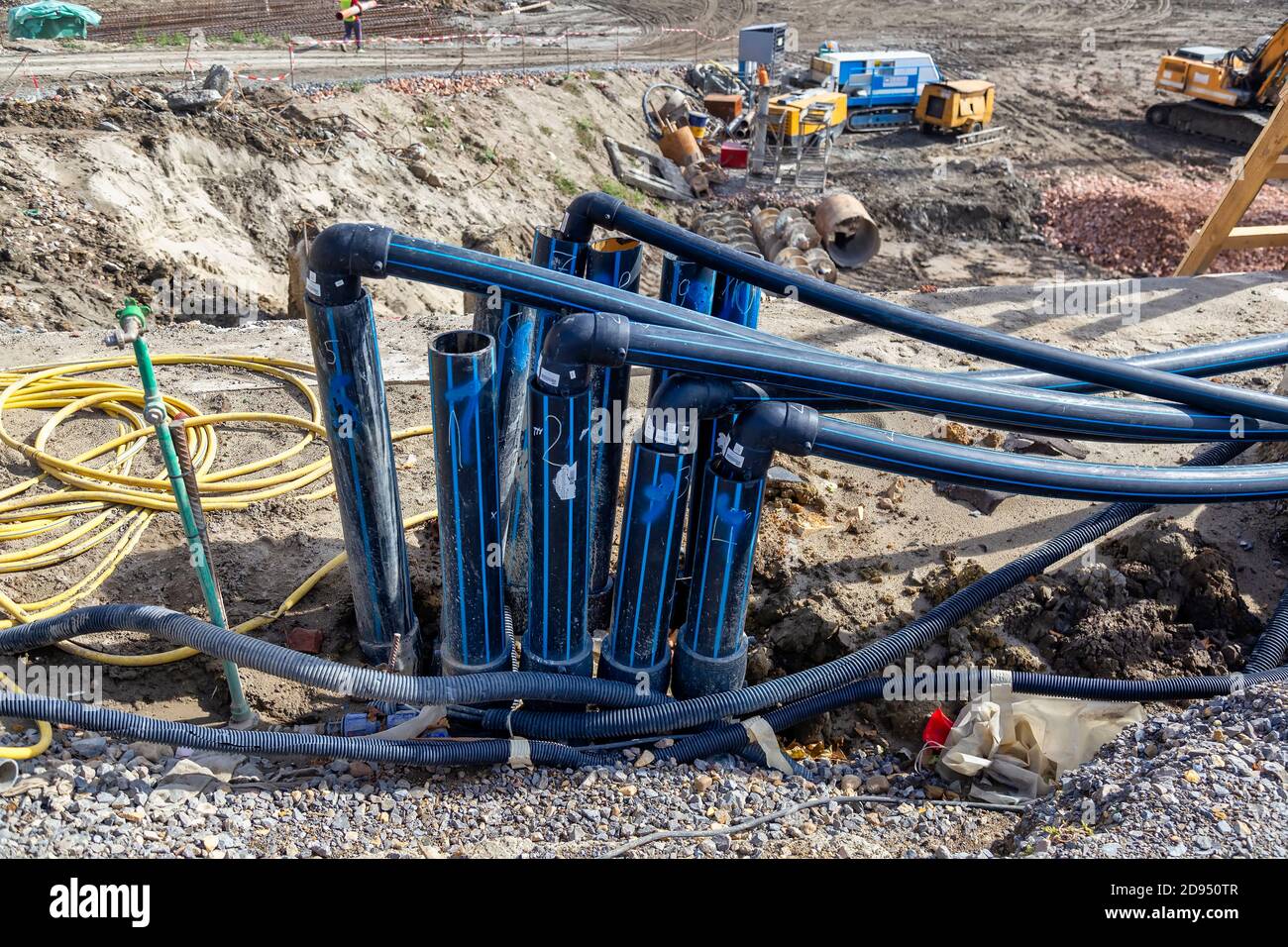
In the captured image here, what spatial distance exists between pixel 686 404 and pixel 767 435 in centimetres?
37

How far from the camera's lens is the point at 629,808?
14.4 feet

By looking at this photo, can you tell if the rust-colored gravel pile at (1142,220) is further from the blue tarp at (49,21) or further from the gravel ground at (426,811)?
the blue tarp at (49,21)

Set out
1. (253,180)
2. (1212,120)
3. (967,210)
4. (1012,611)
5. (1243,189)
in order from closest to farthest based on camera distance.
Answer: (1012,611)
(1243,189)
(253,180)
(967,210)
(1212,120)

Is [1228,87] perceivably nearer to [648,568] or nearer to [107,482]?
[648,568]

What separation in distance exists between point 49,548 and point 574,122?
13608 millimetres

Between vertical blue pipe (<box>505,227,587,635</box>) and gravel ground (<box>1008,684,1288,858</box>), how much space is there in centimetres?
261

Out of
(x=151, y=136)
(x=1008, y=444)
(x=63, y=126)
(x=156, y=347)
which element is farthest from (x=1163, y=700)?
(x=63, y=126)

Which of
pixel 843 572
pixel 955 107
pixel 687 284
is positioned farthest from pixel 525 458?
pixel 955 107

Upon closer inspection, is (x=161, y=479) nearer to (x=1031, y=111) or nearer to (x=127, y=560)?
(x=127, y=560)

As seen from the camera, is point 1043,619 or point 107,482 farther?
point 107,482

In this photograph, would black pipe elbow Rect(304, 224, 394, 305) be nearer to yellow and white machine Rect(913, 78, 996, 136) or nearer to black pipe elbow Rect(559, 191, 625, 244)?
black pipe elbow Rect(559, 191, 625, 244)

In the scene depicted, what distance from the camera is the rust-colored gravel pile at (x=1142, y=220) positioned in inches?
604

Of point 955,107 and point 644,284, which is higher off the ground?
point 955,107

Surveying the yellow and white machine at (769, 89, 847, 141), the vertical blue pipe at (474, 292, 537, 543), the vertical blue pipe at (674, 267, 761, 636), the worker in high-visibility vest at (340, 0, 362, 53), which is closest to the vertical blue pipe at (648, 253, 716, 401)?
the vertical blue pipe at (674, 267, 761, 636)
